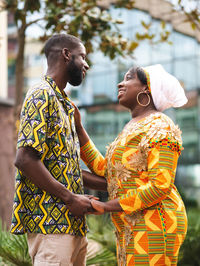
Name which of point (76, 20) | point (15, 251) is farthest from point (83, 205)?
point (76, 20)

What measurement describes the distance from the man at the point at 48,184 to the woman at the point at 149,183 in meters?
0.25

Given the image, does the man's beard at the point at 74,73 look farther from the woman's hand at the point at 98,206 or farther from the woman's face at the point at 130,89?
the woman's hand at the point at 98,206

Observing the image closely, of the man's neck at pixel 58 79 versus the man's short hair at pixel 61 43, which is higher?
the man's short hair at pixel 61 43

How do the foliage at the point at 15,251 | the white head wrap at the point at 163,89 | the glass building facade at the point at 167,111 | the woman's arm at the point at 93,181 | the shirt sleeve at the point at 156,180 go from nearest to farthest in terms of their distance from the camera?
the shirt sleeve at the point at 156,180 < the white head wrap at the point at 163,89 < the woman's arm at the point at 93,181 < the foliage at the point at 15,251 < the glass building facade at the point at 167,111

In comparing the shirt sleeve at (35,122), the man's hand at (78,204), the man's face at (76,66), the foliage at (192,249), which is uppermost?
the man's face at (76,66)

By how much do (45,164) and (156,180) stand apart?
2.39ft

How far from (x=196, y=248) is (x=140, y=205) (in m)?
2.86

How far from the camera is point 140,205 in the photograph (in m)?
2.88

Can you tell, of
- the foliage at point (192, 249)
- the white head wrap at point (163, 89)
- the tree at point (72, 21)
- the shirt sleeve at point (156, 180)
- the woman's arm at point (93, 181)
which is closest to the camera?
the shirt sleeve at point (156, 180)


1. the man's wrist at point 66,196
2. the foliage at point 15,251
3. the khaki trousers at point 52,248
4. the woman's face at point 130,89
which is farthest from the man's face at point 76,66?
the foliage at point 15,251

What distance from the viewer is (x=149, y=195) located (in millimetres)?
2859

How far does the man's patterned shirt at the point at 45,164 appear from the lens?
2.61 metres

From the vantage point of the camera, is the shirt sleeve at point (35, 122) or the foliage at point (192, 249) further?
the foliage at point (192, 249)

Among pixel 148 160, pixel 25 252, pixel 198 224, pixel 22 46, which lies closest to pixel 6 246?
pixel 25 252
